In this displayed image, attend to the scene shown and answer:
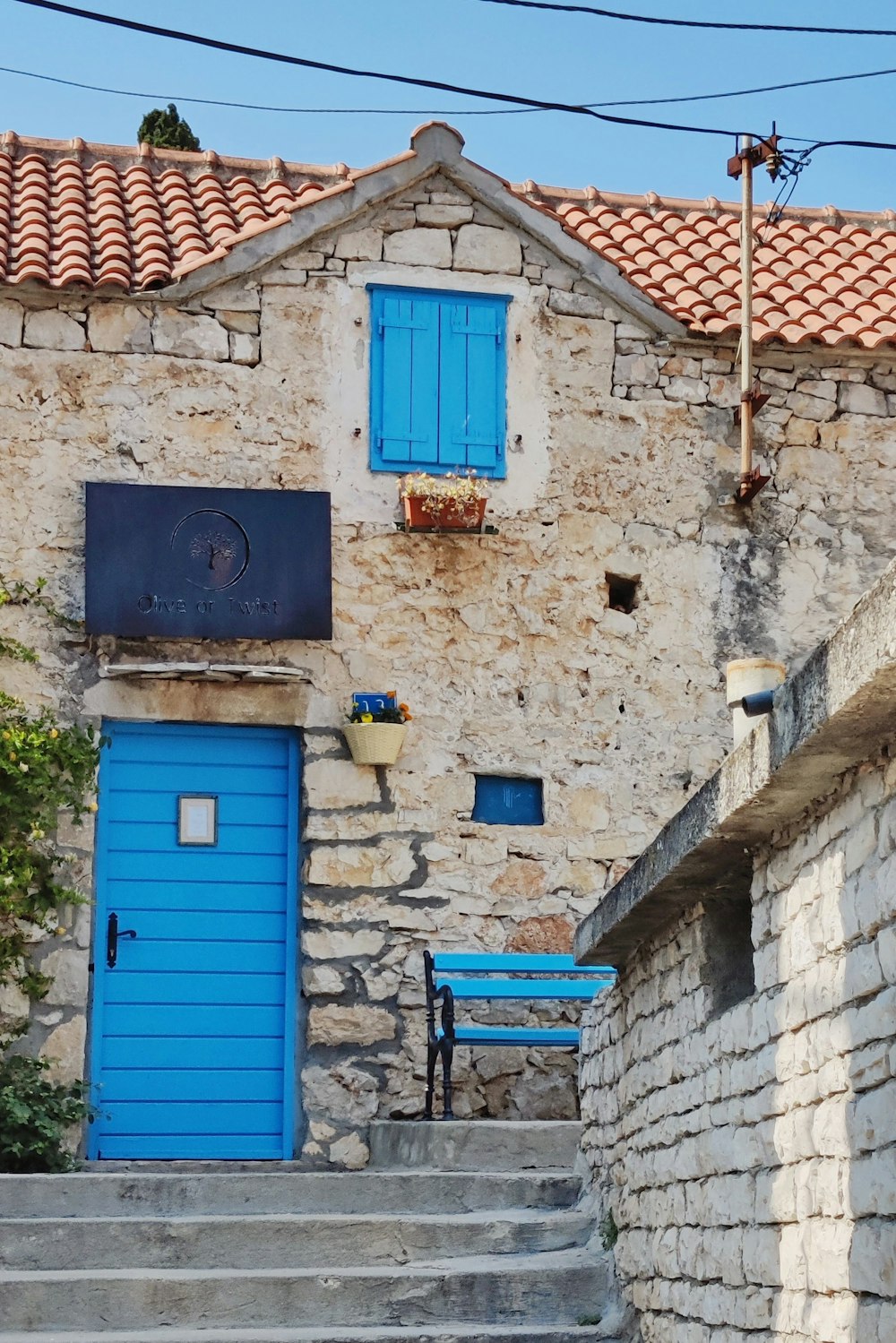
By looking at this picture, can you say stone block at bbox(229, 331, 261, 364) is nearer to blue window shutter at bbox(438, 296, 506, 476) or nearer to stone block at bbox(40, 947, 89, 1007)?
blue window shutter at bbox(438, 296, 506, 476)

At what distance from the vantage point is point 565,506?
28.5 feet

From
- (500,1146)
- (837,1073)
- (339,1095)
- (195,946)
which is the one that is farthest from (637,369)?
(837,1073)

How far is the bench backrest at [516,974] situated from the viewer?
7461 millimetres

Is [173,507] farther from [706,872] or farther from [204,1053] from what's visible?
[706,872]

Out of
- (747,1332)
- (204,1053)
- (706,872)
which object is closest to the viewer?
(747,1332)

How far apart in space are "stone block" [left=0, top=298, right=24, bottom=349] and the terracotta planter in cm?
204

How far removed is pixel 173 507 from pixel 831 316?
3.69 meters

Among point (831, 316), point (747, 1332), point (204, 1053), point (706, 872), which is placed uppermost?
point (831, 316)

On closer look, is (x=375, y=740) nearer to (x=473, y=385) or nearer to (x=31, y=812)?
Result: (x=31, y=812)

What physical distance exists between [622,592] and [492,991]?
235 centimetres

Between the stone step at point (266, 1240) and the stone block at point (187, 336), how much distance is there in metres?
4.34

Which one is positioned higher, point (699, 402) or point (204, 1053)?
point (699, 402)

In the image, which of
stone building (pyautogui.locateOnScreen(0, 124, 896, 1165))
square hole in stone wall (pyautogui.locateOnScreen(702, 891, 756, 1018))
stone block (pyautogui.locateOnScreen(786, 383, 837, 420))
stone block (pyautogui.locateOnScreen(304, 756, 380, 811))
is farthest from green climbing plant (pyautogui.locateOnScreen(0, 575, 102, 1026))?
stone block (pyautogui.locateOnScreen(786, 383, 837, 420))

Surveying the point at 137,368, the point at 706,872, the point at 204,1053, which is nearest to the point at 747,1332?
the point at 706,872
